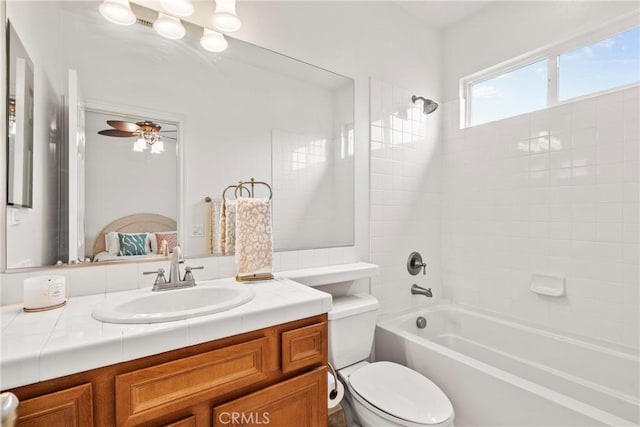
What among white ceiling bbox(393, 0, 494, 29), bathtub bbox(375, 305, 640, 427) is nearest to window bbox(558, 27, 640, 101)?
white ceiling bbox(393, 0, 494, 29)

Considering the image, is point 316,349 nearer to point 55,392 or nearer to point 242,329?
point 242,329

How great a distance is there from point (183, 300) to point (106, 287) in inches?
12.1

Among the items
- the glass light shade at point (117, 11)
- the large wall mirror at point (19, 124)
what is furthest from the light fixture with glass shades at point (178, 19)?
the large wall mirror at point (19, 124)

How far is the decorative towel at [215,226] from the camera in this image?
1.49 m

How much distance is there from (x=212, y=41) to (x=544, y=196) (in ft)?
7.02

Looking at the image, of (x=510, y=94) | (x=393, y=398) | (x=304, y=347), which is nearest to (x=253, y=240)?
(x=304, y=347)

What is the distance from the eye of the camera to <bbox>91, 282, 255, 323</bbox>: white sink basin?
0.89 meters

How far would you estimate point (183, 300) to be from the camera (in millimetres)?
1229

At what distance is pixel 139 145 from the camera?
1.32 m

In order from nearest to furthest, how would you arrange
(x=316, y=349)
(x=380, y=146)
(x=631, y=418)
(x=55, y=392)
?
1. (x=55, y=392)
2. (x=316, y=349)
3. (x=631, y=418)
4. (x=380, y=146)

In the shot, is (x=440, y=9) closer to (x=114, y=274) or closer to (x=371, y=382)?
(x=371, y=382)

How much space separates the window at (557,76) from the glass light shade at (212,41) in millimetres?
1930

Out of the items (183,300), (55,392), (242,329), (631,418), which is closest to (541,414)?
(631,418)

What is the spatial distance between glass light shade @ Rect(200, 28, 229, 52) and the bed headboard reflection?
0.82 metres
